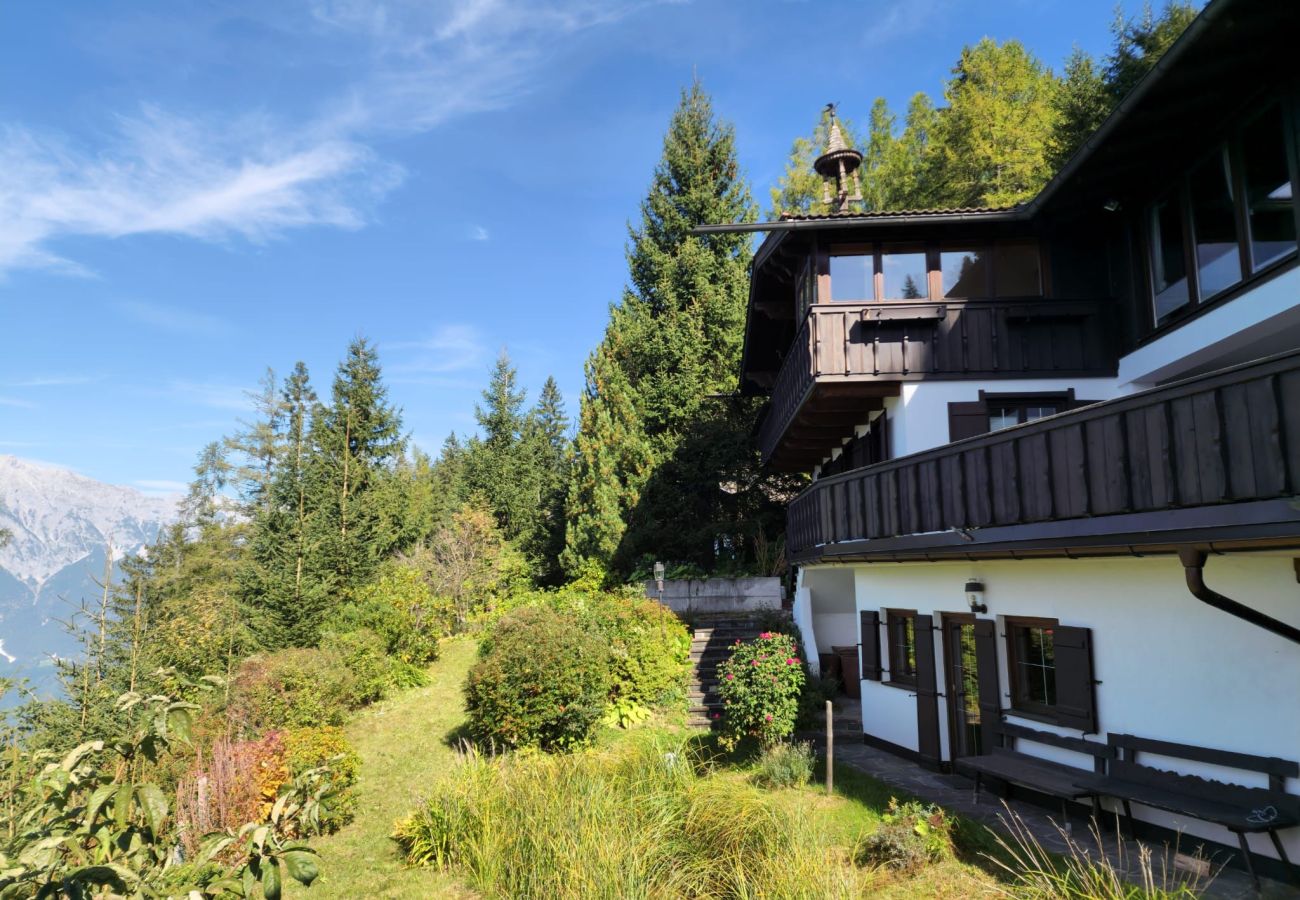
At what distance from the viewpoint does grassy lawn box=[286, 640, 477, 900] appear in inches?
365

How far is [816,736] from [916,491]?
564 cm

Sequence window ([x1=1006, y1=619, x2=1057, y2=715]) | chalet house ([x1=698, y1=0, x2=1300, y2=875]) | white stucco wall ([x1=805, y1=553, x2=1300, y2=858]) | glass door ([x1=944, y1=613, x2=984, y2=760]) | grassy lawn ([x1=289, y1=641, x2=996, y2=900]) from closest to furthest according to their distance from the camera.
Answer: chalet house ([x1=698, y1=0, x2=1300, y2=875]) → white stucco wall ([x1=805, y1=553, x2=1300, y2=858]) → grassy lawn ([x1=289, y1=641, x2=996, y2=900]) → window ([x1=1006, y1=619, x2=1057, y2=715]) → glass door ([x1=944, y1=613, x2=984, y2=760])

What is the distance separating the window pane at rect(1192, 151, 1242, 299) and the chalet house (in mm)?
39

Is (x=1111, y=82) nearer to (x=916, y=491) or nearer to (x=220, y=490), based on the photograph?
(x=916, y=491)

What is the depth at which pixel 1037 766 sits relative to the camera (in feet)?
30.1

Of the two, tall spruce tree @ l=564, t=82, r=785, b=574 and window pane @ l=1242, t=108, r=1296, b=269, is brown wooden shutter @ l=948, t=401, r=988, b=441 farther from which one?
tall spruce tree @ l=564, t=82, r=785, b=574

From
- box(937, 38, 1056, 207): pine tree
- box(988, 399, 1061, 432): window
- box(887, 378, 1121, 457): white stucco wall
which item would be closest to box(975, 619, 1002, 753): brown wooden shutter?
box(887, 378, 1121, 457): white stucco wall

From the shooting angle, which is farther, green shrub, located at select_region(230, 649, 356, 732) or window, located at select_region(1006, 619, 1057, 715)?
green shrub, located at select_region(230, 649, 356, 732)

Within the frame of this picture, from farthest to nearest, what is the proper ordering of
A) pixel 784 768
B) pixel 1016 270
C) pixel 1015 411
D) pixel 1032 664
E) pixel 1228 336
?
pixel 1016 270, pixel 1015 411, pixel 784 768, pixel 1032 664, pixel 1228 336

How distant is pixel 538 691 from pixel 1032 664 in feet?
26.8

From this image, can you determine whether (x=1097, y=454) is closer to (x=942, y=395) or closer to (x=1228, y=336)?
(x=1228, y=336)

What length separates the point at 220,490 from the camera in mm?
46625

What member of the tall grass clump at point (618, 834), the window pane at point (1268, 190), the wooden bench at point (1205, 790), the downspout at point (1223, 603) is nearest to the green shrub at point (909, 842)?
the tall grass clump at point (618, 834)

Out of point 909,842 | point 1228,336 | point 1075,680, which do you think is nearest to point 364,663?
point 909,842
